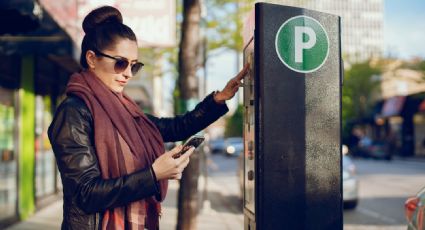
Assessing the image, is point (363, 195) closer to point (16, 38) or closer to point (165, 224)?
point (165, 224)

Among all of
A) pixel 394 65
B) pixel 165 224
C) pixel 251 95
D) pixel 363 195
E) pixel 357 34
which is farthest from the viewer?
pixel 357 34

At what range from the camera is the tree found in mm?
5195

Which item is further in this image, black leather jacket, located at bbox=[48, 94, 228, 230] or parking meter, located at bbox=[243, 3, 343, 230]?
parking meter, located at bbox=[243, 3, 343, 230]

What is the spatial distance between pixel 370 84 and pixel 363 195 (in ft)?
111

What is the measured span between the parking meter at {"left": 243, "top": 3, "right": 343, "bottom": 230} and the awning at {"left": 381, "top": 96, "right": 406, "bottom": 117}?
105ft

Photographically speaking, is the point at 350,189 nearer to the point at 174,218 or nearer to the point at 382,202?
the point at 382,202

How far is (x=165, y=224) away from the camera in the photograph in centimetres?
773

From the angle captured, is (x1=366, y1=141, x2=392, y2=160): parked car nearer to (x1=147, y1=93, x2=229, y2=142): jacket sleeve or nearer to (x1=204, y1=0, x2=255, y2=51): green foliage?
(x1=204, y1=0, x2=255, y2=51): green foliage

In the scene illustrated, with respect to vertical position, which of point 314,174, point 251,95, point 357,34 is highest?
point 357,34

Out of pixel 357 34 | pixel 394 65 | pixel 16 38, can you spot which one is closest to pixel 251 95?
pixel 16 38

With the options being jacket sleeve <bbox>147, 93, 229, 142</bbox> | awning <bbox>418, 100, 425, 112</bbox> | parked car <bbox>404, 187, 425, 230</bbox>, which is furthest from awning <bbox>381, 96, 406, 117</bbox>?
jacket sleeve <bbox>147, 93, 229, 142</bbox>

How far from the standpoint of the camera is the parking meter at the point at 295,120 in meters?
2.38

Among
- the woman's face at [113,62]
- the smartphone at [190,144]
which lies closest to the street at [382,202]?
the smartphone at [190,144]

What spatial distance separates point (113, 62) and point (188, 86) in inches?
130
